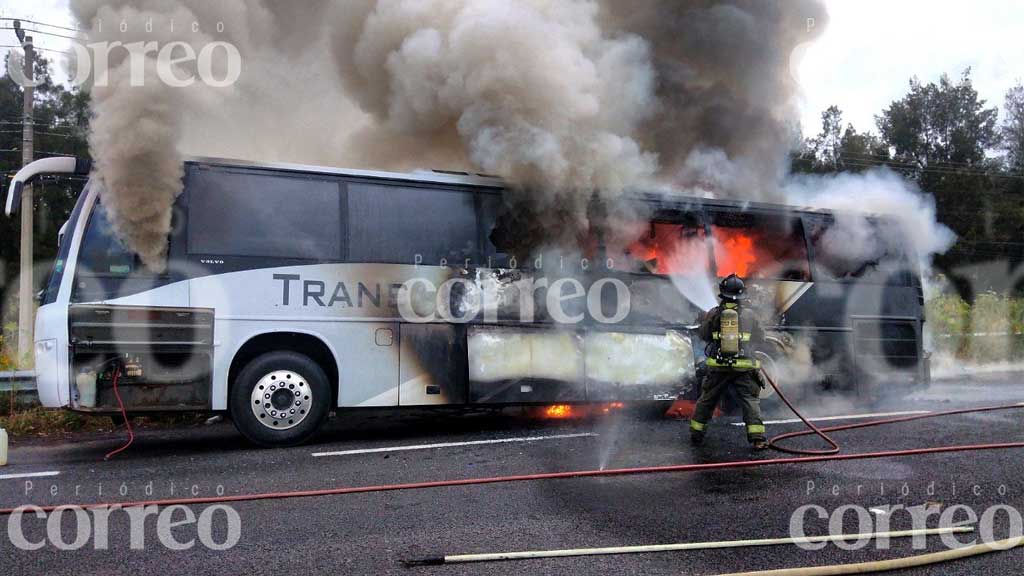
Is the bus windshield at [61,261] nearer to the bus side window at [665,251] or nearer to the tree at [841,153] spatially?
the bus side window at [665,251]

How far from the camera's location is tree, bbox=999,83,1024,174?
38375 millimetres

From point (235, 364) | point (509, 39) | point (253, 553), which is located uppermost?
point (509, 39)

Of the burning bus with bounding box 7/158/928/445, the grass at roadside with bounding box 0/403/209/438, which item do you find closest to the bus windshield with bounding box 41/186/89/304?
the burning bus with bounding box 7/158/928/445

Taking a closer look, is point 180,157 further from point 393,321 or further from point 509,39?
point 509,39

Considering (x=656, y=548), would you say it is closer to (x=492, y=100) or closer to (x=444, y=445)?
(x=444, y=445)

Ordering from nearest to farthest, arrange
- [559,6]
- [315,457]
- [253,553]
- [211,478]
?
[253,553], [211,478], [315,457], [559,6]

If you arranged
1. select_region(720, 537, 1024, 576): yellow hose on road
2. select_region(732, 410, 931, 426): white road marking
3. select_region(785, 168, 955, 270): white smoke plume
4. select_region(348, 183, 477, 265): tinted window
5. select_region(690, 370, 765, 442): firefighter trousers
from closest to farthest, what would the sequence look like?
select_region(720, 537, 1024, 576): yellow hose on road, select_region(690, 370, 765, 442): firefighter trousers, select_region(348, 183, 477, 265): tinted window, select_region(732, 410, 931, 426): white road marking, select_region(785, 168, 955, 270): white smoke plume

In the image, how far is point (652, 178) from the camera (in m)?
10.1

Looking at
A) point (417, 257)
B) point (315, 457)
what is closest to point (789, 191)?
point (417, 257)

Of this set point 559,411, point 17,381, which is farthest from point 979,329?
point 17,381

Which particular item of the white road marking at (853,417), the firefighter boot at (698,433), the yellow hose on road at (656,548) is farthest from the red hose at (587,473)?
the yellow hose on road at (656,548)

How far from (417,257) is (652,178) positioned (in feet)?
12.1

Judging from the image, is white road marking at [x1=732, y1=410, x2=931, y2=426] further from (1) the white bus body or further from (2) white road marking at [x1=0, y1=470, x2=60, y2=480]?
(2) white road marking at [x1=0, y1=470, x2=60, y2=480]

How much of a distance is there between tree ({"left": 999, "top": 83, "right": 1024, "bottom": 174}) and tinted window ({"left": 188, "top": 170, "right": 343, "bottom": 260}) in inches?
1572
